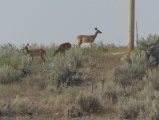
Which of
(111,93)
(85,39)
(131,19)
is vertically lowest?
(111,93)

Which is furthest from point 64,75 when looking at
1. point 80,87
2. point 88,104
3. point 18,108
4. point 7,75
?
point 18,108

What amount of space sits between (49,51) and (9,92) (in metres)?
5.87

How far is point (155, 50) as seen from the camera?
16594mm

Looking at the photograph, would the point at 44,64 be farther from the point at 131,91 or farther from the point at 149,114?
the point at 149,114

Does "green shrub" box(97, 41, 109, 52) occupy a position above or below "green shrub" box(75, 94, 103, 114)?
above

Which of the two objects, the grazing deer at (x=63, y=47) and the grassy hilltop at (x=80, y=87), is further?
the grazing deer at (x=63, y=47)

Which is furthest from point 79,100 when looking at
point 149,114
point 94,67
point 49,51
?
point 49,51

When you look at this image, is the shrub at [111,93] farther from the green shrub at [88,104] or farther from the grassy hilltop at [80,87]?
the green shrub at [88,104]

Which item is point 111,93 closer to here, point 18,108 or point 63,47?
point 18,108

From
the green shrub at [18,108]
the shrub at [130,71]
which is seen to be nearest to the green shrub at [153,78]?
the shrub at [130,71]

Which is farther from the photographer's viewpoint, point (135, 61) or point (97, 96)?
point (135, 61)

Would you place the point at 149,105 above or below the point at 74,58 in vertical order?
below

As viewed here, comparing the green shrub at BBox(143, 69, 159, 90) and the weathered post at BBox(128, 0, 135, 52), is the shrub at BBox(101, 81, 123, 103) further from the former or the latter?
the weathered post at BBox(128, 0, 135, 52)

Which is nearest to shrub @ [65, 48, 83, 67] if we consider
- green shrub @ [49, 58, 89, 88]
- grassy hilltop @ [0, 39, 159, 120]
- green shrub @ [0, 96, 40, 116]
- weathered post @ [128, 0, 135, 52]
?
grassy hilltop @ [0, 39, 159, 120]
